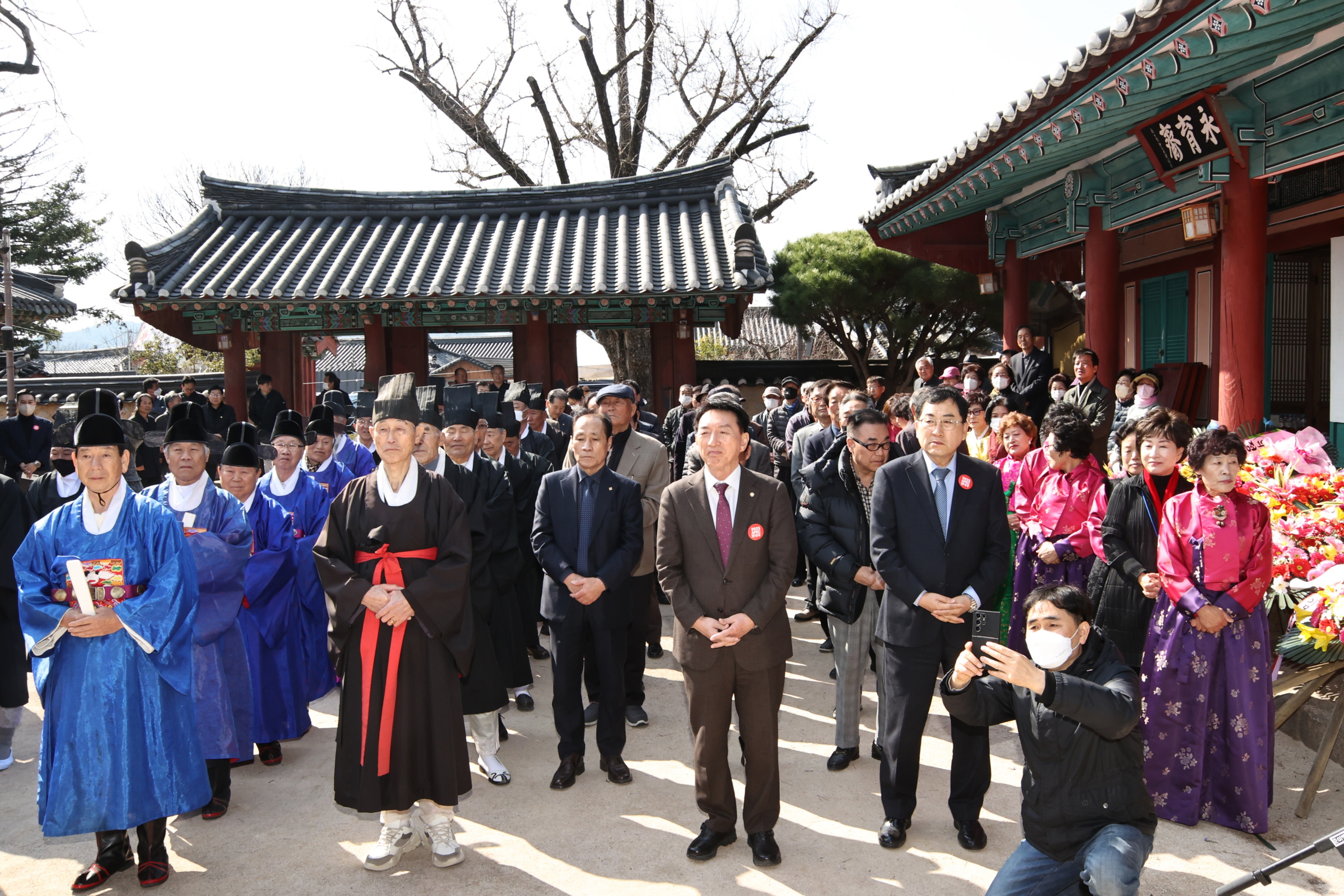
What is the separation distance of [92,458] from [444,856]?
6.99 ft

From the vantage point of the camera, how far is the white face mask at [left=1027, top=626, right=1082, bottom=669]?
280 cm

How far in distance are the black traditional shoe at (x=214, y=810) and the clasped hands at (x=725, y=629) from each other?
93.8 inches

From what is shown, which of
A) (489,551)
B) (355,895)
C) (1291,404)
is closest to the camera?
(355,895)

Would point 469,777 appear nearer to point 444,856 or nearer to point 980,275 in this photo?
point 444,856

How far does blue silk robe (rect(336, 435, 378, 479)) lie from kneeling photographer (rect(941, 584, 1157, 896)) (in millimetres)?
5066

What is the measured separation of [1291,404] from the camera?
9.38 meters

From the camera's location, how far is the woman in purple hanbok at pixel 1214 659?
3.83m

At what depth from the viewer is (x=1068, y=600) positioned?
2859 mm

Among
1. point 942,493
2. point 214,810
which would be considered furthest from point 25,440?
point 942,493

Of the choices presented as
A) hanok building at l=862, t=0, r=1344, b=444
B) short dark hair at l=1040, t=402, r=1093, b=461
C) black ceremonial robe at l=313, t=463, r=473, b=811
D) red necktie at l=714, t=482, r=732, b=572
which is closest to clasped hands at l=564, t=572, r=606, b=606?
black ceremonial robe at l=313, t=463, r=473, b=811

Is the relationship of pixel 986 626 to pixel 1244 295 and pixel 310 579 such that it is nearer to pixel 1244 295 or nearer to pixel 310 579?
pixel 310 579

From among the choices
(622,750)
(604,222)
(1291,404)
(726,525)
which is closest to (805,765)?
(622,750)

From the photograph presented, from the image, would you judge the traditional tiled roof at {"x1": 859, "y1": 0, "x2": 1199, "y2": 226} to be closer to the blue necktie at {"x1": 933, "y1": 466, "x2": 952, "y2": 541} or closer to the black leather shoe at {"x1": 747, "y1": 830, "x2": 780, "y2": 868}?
the blue necktie at {"x1": 933, "y1": 466, "x2": 952, "y2": 541}

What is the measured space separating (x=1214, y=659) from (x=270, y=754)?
4548 millimetres
